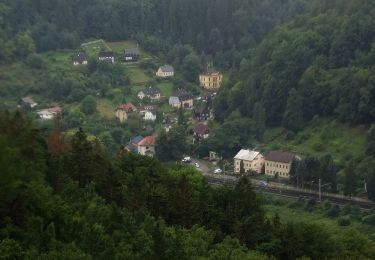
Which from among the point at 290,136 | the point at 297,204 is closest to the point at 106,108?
the point at 290,136

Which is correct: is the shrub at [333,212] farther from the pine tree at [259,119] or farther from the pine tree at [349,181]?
the pine tree at [259,119]

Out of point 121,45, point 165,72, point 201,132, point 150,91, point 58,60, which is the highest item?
point 121,45

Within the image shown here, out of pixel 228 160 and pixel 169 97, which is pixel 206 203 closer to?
pixel 228 160

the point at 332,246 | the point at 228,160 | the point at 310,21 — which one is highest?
the point at 310,21

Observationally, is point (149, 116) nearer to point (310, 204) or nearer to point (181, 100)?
point (181, 100)

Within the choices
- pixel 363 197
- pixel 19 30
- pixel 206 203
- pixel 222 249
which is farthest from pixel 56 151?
pixel 19 30

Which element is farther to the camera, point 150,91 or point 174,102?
point 150,91

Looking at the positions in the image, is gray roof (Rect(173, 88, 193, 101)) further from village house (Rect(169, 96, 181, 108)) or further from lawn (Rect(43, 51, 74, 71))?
lawn (Rect(43, 51, 74, 71))
